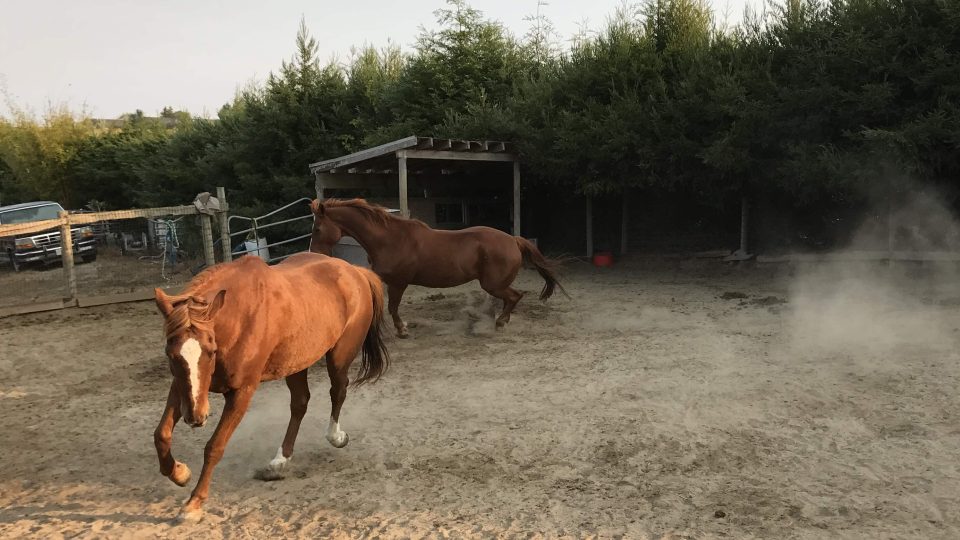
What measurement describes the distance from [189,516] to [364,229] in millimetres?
4197

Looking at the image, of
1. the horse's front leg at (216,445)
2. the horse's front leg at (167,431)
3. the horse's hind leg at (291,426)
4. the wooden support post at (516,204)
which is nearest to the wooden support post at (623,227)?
the wooden support post at (516,204)

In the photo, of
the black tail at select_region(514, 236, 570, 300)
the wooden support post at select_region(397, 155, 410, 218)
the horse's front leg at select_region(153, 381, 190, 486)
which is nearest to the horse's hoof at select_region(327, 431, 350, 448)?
the horse's front leg at select_region(153, 381, 190, 486)

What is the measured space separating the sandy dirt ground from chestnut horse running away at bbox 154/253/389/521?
0.39 metres

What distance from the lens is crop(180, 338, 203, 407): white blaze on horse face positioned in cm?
237

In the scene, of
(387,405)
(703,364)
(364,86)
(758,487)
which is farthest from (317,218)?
(364,86)

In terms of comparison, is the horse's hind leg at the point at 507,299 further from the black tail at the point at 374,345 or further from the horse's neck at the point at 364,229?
the black tail at the point at 374,345

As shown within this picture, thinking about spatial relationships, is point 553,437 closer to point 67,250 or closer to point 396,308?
point 396,308

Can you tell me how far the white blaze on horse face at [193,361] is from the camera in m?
2.37

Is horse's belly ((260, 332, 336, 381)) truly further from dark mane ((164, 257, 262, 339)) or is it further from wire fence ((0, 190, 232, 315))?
wire fence ((0, 190, 232, 315))

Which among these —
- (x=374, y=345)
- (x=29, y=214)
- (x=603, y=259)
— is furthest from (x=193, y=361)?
(x=29, y=214)

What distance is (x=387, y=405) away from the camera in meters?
4.57

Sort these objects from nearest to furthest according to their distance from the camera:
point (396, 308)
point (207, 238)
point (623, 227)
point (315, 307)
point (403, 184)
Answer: point (315, 307)
point (396, 308)
point (207, 238)
point (403, 184)
point (623, 227)

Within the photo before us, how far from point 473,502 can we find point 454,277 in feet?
13.7

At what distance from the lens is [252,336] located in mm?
2834
